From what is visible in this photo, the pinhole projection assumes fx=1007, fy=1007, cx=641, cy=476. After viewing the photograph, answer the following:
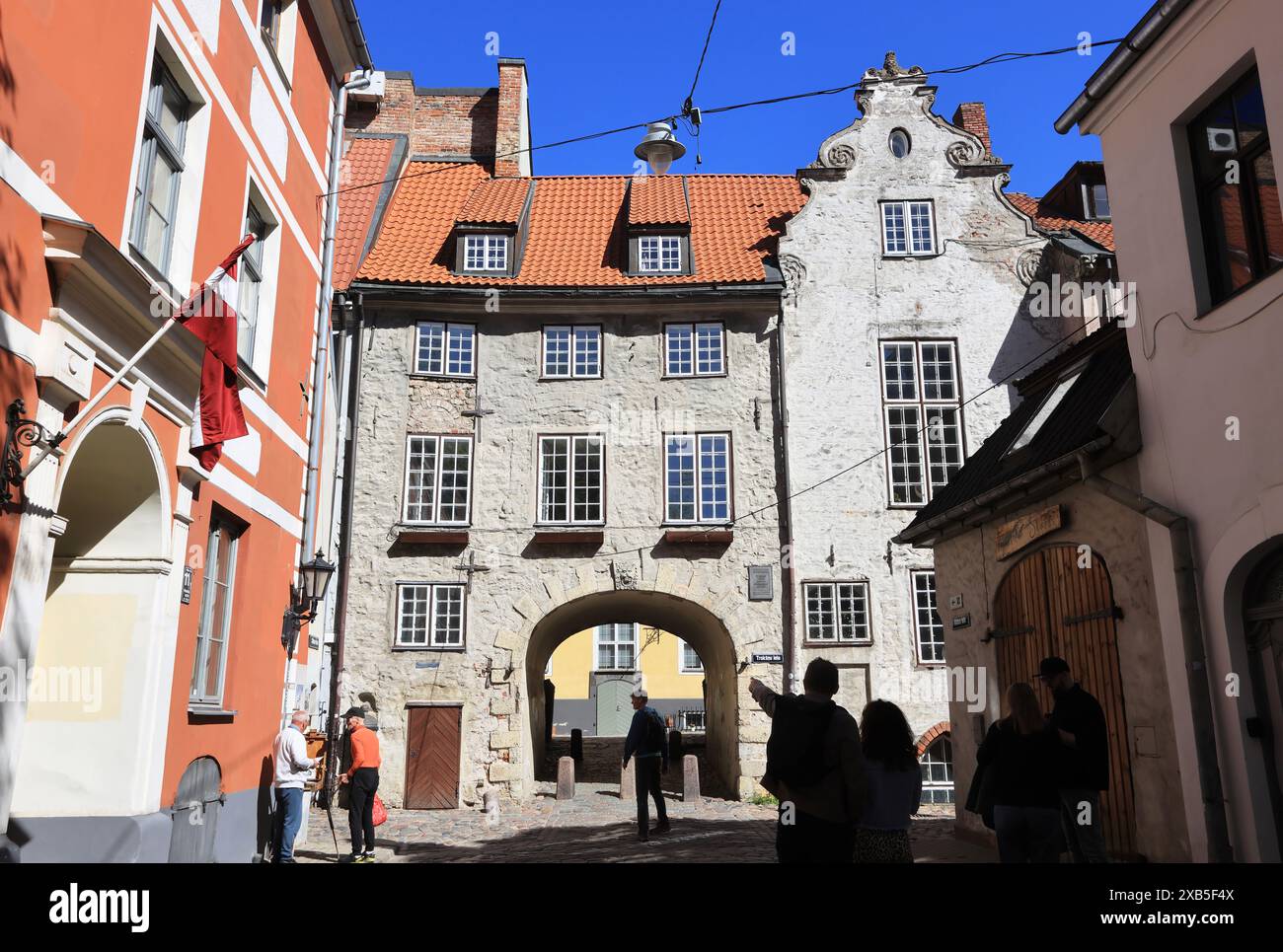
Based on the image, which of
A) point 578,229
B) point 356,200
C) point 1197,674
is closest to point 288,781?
point 1197,674

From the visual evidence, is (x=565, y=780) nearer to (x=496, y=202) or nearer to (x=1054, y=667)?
(x=496, y=202)

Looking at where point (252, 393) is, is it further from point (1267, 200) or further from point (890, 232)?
point (890, 232)

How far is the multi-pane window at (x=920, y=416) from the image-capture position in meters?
19.8

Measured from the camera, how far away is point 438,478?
1972 centimetres

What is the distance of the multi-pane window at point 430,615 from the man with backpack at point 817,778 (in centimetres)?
1421

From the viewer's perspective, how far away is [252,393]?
33.8 feet

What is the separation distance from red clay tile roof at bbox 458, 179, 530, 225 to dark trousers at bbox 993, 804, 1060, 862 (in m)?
17.7

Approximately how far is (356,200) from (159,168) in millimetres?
15399

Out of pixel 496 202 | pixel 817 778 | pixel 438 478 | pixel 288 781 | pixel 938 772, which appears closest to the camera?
pixel 817 778

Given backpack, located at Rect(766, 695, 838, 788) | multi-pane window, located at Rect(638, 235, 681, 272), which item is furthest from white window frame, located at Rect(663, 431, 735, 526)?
backpack, located at Rect(766, 695, 838, 788)

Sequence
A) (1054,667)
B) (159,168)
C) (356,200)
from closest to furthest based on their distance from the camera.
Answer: (1054,667) → (159,168) → (356,200)

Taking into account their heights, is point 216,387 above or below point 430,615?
above

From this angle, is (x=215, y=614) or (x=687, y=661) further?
(x=687, y=661)

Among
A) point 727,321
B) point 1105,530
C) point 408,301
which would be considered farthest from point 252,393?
point 727,321
